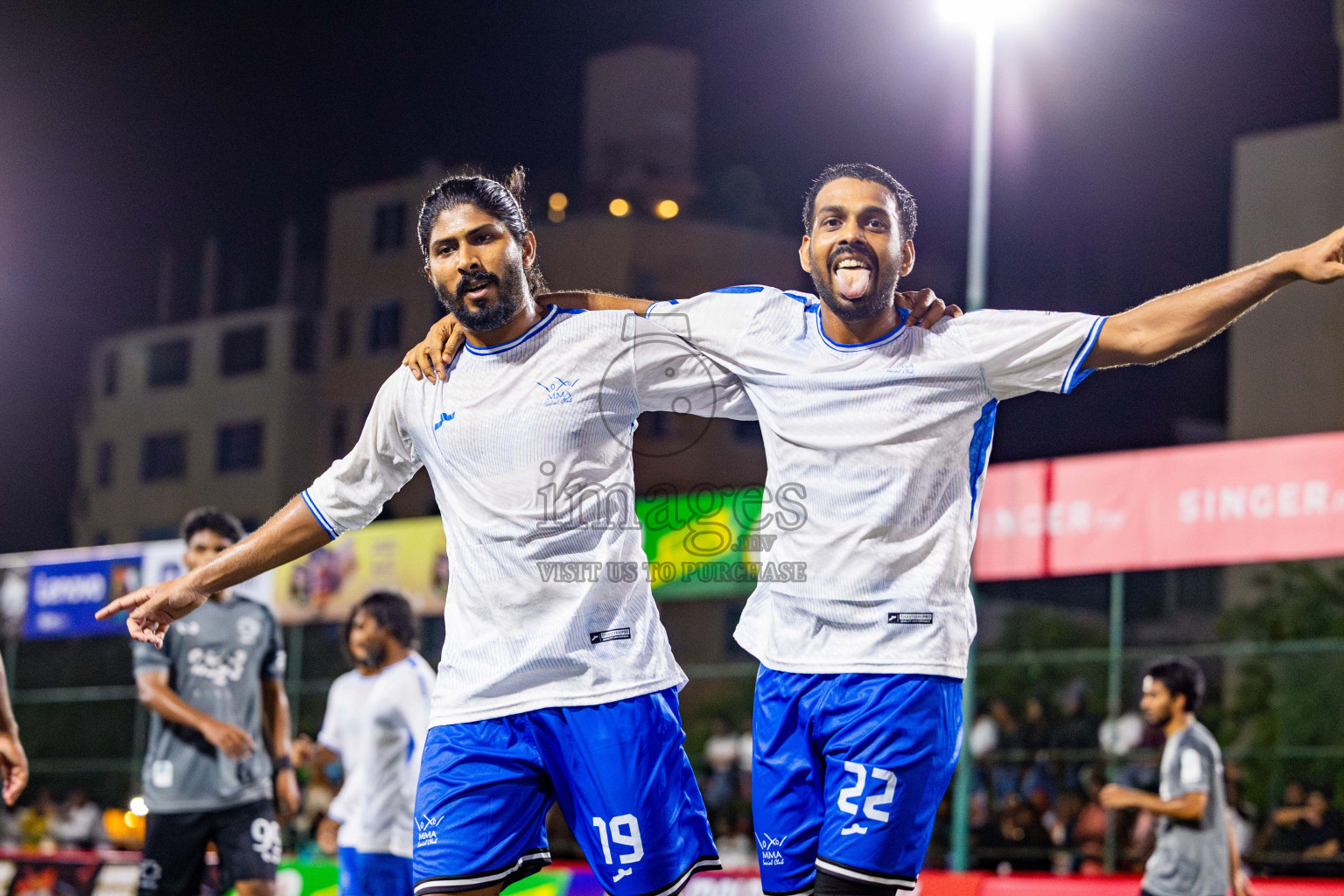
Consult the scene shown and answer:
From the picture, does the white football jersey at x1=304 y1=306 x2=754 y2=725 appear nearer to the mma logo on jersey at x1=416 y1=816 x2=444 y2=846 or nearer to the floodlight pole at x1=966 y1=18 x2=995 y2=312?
the mma logo on jersey at x1=416 y1=816 x2=444 y2=846

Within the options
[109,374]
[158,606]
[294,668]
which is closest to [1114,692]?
[294,668]

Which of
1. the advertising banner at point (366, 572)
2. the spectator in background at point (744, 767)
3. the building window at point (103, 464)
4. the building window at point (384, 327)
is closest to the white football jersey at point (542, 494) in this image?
the advertising banner at point (366, 572)

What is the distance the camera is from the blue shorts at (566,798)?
4211 millimetres

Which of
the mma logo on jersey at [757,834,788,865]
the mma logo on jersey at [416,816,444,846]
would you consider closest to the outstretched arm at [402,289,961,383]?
the mma logo on jersey at [416,816,444,846]

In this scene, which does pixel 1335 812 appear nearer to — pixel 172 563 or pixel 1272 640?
pixel 1272 640

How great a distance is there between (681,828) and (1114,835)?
35.6 feet

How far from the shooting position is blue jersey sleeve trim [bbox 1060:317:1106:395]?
416cm

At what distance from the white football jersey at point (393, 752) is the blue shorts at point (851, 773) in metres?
3.26

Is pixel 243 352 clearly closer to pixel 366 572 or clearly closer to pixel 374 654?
pixel 366 572

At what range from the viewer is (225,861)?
24.0ft

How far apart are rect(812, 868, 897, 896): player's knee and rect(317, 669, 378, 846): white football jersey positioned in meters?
3.74

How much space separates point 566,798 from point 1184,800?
15.5 ft

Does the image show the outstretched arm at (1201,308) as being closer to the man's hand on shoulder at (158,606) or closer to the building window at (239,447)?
the man's hand on shoulder at (158,606)

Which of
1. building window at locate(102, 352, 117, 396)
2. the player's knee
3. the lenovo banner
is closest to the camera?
the player's knee
